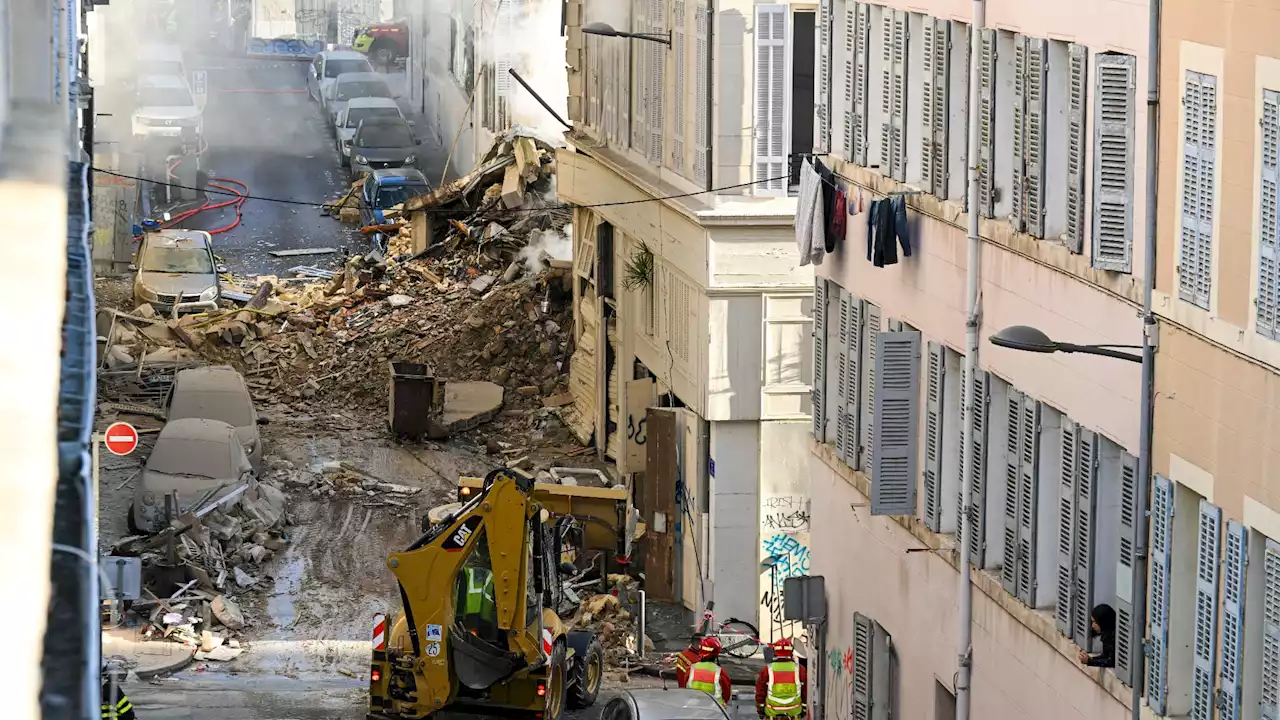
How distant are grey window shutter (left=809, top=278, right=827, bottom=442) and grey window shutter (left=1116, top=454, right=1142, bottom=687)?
7185 mm

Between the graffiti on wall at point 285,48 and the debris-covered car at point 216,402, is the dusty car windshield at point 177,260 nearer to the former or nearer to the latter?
the debris-covered car at point 216,402

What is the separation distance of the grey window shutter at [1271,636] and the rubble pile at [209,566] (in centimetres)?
1473

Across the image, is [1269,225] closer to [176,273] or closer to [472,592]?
[472,592]

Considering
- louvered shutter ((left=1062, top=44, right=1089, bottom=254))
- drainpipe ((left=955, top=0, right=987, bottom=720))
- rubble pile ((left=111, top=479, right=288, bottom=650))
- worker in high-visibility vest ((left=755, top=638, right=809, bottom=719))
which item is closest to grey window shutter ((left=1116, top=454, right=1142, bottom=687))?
louvered shutter ((left=1062, top=44, right=1089, bottom=254))

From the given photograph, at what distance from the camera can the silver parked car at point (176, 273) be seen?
128ft

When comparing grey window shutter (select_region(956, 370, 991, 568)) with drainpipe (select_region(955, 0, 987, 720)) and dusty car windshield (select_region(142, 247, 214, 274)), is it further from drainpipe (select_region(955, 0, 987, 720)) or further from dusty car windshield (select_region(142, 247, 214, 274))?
dusty car windshield (select_region(142, 247, 214, 274))

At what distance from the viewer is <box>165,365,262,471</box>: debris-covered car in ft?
102

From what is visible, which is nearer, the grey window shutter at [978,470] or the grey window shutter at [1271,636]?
the grey window shutter at [1271,636]

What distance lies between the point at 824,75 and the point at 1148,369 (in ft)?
27.5

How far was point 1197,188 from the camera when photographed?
1153 centimetres

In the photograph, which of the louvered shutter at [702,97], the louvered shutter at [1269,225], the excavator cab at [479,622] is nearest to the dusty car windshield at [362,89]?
the louvered shutter at [702,97]

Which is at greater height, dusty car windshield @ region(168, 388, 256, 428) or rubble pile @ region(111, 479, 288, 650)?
dusty car windshield @ region(168, 388, 256, 428)

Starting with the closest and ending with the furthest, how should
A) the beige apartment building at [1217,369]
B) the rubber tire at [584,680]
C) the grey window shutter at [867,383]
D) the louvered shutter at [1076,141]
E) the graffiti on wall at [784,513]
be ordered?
the beige apartment building at [1217,369] < the louvered shutter at [1076,141] < the grey window shutter at [867,383] < the rubber tire at [584,680] < the graffiti on wall at [784,513]

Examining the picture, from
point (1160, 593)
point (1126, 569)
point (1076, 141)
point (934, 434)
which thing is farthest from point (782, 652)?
point (1160, 593)
